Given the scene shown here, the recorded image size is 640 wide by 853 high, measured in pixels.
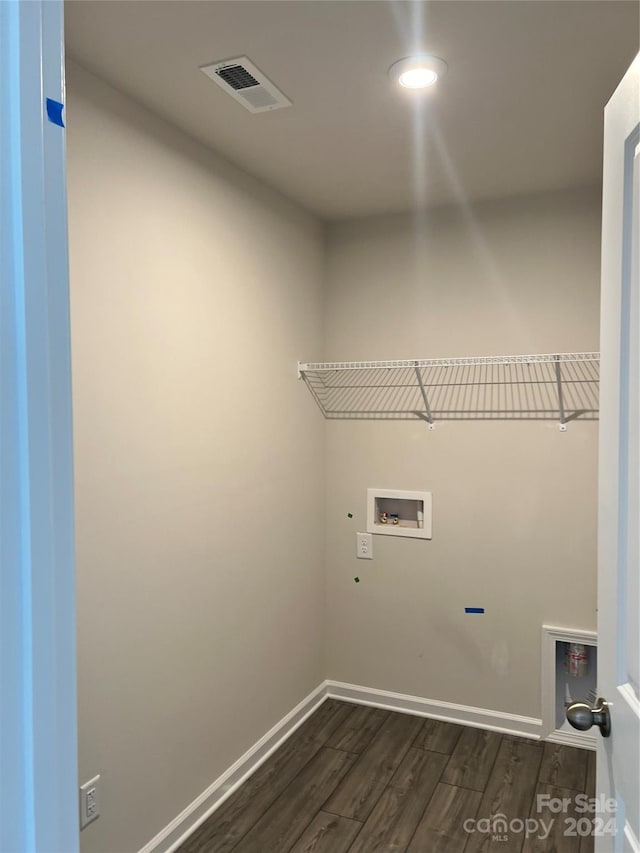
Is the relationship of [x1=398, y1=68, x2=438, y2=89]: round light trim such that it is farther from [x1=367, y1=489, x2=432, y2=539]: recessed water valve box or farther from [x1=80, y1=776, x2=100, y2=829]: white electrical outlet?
[x1=80, y1=776, x2=100, y2=829]: white electrical outlet

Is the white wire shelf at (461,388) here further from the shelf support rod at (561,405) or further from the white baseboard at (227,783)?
the white baseboard at (227,783)

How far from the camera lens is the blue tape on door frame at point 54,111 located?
1.71 ft

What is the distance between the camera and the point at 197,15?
157 cm

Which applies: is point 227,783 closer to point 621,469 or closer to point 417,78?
point 621,469

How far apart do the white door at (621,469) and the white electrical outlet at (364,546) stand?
85.2 inches

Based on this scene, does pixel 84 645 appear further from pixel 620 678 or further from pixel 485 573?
pixel 485 573

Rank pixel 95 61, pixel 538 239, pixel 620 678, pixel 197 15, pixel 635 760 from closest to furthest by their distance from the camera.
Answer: pixel 635 760 → pixel 620 678 → pixel 197 15 → pixel 95 61 → pixel 538 239

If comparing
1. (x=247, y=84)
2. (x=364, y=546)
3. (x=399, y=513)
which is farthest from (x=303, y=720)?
(x=247, y=84)

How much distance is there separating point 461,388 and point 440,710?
164 centimetres

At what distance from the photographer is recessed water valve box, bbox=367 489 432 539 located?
3232 millimetres

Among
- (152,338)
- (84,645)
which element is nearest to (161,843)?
(84,645)

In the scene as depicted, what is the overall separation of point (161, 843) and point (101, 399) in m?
1.57

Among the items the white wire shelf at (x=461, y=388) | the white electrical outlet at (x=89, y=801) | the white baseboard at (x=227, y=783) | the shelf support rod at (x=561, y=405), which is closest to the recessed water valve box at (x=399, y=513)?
the white wire shelf at (x=461, y=388)

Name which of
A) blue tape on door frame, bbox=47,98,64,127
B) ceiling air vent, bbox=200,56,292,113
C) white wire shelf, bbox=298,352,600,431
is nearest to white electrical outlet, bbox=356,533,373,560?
white wire shelf, bbox=298,352,600,431
